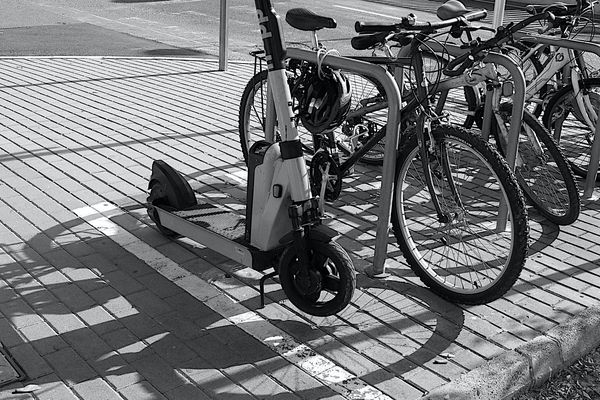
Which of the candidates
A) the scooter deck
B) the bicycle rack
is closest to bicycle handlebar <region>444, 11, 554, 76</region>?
the bicycle rack

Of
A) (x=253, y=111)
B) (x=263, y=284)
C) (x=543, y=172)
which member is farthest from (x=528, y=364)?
(x=253, y=111)

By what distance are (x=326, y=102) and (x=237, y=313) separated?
1.33 meters

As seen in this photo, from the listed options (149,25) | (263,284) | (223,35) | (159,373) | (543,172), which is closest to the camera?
(159,373)

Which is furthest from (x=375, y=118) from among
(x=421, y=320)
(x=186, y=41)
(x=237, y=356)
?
(x=186, y=41)

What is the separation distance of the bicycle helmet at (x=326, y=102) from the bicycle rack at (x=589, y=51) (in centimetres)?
171

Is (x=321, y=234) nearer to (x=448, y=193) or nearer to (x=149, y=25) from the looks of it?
(x=448, y=193)

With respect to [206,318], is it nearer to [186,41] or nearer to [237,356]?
[237,356]

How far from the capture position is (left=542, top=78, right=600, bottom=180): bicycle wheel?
20.4 ft

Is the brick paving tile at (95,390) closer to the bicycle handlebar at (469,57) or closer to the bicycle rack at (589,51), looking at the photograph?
the bicycle handlebar at (469,57)

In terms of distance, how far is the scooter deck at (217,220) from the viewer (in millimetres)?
4520

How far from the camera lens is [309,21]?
4805 mm

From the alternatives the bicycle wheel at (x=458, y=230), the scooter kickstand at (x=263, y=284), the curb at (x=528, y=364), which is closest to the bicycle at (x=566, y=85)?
the bicycle wheel at (x=458, y=230)

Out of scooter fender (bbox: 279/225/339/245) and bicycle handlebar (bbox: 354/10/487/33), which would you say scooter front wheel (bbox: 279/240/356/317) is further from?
bicycle handlebar (bbox: 354/10/487/33)

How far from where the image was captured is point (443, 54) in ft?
16.1
